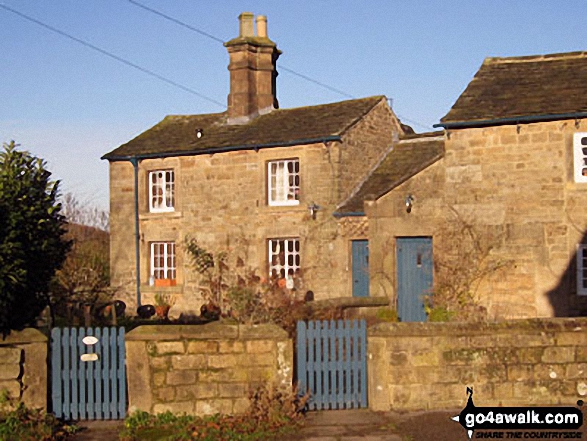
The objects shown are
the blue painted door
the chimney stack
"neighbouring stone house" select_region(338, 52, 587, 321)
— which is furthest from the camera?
the chimney stack

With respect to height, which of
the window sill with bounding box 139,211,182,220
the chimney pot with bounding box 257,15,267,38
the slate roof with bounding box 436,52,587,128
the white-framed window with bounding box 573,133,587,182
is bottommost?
the window sill with bounding box 139,211,182,220

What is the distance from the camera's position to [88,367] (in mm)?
9656

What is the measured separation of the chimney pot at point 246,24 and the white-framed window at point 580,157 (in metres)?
11.6

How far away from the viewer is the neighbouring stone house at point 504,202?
1625cm

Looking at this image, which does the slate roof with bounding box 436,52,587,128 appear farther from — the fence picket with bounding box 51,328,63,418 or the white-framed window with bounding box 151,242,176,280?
the fence picket with bounding box 51,328,63,418

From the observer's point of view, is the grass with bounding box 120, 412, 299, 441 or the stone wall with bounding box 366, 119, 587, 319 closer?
the grass with bounding box 120, 412, 299, 441

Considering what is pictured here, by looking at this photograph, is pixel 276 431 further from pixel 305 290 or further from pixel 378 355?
pixel 305 290

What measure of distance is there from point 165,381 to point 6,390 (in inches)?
74.2

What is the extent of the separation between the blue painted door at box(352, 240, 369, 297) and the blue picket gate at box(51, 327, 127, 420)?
36.9ft

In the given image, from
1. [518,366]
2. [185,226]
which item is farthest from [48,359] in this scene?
[185,226]

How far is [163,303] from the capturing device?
22953 millimetres

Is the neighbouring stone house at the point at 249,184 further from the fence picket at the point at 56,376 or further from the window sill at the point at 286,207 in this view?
the fence picket at the point at 56,376

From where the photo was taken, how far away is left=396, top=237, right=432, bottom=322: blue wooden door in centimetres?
1797

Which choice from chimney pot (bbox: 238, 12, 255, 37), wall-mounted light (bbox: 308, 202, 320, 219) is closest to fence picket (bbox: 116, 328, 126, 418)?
wall-mounted light (bbox: 308, 202, 320, 219)
